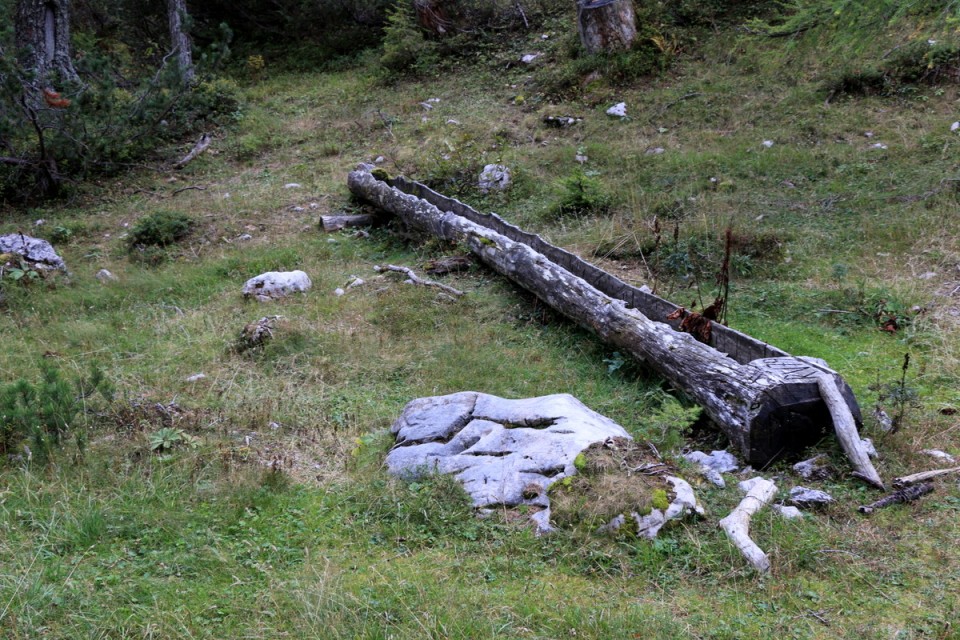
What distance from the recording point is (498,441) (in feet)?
14.8

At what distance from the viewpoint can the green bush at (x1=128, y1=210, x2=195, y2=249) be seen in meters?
9.96

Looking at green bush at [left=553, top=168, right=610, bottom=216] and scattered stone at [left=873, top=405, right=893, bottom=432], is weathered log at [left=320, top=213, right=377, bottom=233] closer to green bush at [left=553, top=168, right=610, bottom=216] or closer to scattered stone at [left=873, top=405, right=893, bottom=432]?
green bush at [left=553, top=168, right=610, bottom=216]

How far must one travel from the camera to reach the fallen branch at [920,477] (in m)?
3.79

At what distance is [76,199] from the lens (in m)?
12.3

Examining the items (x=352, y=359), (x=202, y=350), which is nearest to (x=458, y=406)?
(x=352, y=359)

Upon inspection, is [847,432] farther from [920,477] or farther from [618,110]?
[618,110]

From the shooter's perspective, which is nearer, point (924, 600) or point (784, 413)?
point (924, 600)

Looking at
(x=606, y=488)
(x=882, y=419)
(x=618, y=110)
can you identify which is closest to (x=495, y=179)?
(x=618, y=110)

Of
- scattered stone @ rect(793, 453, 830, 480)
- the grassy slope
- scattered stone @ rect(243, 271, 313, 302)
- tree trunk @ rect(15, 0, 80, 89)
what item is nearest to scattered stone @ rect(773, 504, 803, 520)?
the grassy slope

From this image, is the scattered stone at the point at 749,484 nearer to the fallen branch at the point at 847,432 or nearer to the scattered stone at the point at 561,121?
the fallen branch at the point at 847,432

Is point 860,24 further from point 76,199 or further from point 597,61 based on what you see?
point 76,199

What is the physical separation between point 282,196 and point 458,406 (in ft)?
27.1

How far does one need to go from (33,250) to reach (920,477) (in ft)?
32.1

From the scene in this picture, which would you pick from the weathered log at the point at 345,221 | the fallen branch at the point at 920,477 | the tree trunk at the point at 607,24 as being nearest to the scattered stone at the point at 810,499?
the fallen branch at the point at 920,477
